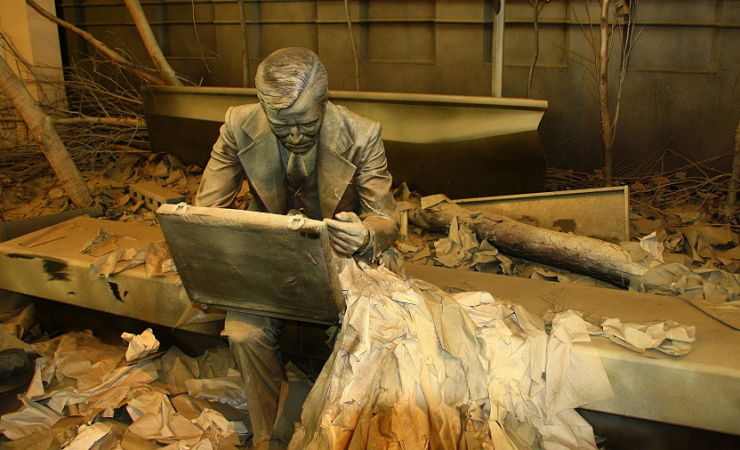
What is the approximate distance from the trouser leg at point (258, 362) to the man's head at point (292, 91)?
734 mm

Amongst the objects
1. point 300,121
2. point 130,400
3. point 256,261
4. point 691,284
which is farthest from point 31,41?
point 691,284

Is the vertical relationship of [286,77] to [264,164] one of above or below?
above

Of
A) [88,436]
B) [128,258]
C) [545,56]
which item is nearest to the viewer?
[88,436]

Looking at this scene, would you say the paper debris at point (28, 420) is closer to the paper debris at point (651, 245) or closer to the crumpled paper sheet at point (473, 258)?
the crumpled paper sheet at point (473, 258)

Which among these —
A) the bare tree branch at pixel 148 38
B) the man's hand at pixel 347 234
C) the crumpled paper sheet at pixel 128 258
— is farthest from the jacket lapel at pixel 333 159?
the bare tree branch at pixel 148 38

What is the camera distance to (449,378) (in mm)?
2012

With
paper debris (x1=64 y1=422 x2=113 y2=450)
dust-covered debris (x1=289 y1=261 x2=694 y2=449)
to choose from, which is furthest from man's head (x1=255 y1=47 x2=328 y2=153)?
paper debris (x1=64 y1=422 x2=113 y2=450)

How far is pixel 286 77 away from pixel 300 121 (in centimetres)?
16

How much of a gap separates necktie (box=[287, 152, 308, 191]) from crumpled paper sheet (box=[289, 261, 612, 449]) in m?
0.50

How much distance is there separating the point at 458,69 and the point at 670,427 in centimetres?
426

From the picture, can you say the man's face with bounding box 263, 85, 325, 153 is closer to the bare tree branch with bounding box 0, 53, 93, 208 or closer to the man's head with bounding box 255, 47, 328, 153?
the man's head with bounding box 255, 47, 328, 153

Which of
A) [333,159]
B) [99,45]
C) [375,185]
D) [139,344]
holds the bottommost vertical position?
[139,344]

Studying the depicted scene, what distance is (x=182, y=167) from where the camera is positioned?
16.9 ft

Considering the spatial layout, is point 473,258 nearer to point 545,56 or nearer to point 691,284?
point 691,284
